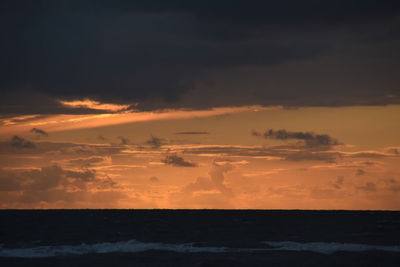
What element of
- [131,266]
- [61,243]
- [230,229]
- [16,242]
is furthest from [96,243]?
[230,229]

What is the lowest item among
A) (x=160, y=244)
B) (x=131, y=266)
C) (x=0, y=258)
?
(x=131, y=266)

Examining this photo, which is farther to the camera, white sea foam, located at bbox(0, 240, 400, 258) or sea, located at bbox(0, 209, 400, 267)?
white sea foam, located at bbox(0, 240, 400, 258)

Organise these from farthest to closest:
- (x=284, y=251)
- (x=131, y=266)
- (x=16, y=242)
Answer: (x=16, y=242) < (x=284, y=251) < (x=131, y=266)

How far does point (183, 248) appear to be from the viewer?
168 feet

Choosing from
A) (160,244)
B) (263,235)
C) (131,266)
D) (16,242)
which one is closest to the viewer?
(131,266)

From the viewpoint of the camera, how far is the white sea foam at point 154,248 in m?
48.8

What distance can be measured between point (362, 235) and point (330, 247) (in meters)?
13.8

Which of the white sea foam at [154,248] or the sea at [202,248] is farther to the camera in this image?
the white sea foam at [154,248]

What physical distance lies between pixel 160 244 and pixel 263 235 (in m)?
14.8

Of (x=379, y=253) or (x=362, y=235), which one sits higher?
(x=362, y=235)

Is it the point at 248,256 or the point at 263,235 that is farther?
the point at 263,235

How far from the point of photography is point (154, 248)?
5184 cm

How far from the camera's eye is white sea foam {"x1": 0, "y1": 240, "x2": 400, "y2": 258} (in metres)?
48.8

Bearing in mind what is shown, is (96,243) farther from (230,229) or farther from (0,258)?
(230,229)
